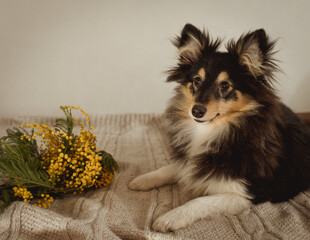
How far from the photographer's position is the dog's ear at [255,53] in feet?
5.20

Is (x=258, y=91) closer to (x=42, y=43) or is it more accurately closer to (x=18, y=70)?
(x=42, y=43)

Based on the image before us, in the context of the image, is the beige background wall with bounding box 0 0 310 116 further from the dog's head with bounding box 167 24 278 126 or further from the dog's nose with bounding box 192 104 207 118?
the dog's nose with bounding box 192 104 207 118

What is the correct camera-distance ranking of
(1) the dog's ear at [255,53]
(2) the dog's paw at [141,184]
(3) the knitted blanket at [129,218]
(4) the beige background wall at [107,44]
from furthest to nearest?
1. (4) the beige background wall at [107,44]
2. (2) the dog's paw at [141,184]
3. (1) the dog's ear at [255,53]
4. (3) the knitted blanket at [129,218]

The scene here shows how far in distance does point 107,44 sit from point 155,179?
1.67m

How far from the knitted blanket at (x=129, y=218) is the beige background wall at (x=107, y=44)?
1227 millimetres

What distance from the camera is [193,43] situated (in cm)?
183

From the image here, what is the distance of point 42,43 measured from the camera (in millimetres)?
2881

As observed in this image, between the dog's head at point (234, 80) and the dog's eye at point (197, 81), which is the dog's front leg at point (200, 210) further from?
the dog's eye at point (197, 81)

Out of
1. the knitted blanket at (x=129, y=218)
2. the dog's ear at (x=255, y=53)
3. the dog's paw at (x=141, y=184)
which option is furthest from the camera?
the dog's paw at (x=141, y=184)

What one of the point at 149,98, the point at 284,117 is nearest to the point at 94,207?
the point at 284,117

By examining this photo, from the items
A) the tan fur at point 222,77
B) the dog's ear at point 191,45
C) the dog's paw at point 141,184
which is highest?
the dog's ear at point 191,45

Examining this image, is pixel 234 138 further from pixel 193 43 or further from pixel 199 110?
pixel 193 43

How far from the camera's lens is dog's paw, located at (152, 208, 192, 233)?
146 centimetres

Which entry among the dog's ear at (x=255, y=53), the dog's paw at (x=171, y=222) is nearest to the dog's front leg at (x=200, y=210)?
the dog's paw at (x=171, y=222)
